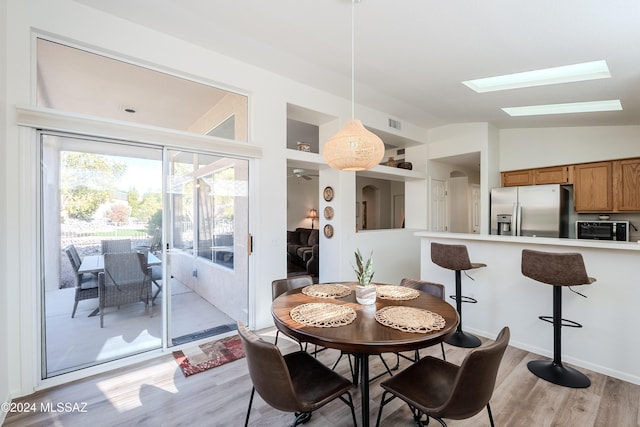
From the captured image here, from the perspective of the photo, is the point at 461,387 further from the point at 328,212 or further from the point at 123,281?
the point at 328,212

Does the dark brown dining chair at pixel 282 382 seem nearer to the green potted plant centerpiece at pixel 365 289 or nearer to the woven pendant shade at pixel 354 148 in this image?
the green potted plant centerpiece at pixel 365 289

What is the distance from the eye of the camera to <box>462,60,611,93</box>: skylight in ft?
9.45

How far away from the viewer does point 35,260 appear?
2.22 meters

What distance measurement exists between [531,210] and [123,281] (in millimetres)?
5793

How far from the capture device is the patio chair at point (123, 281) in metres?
2.67

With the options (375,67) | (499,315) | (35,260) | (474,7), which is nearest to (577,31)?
(474,7)

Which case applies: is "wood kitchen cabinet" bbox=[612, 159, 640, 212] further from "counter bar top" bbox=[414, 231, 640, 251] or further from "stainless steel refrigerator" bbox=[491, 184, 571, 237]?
"counter bar top" bbox=[414, 231, 640, 251]

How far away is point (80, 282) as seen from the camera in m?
2.52

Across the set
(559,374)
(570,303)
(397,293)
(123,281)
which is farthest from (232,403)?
(570,303)

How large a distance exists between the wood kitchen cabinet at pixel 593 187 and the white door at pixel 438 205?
216 cm

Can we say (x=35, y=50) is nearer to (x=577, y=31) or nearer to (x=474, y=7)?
(x=474, y=7)

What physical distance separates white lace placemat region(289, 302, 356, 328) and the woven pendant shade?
112cm

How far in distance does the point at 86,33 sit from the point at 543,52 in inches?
162

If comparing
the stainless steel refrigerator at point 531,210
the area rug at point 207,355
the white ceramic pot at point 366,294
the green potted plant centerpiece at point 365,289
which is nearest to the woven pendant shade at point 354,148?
the green potted plant centerpiece at point 365,289
